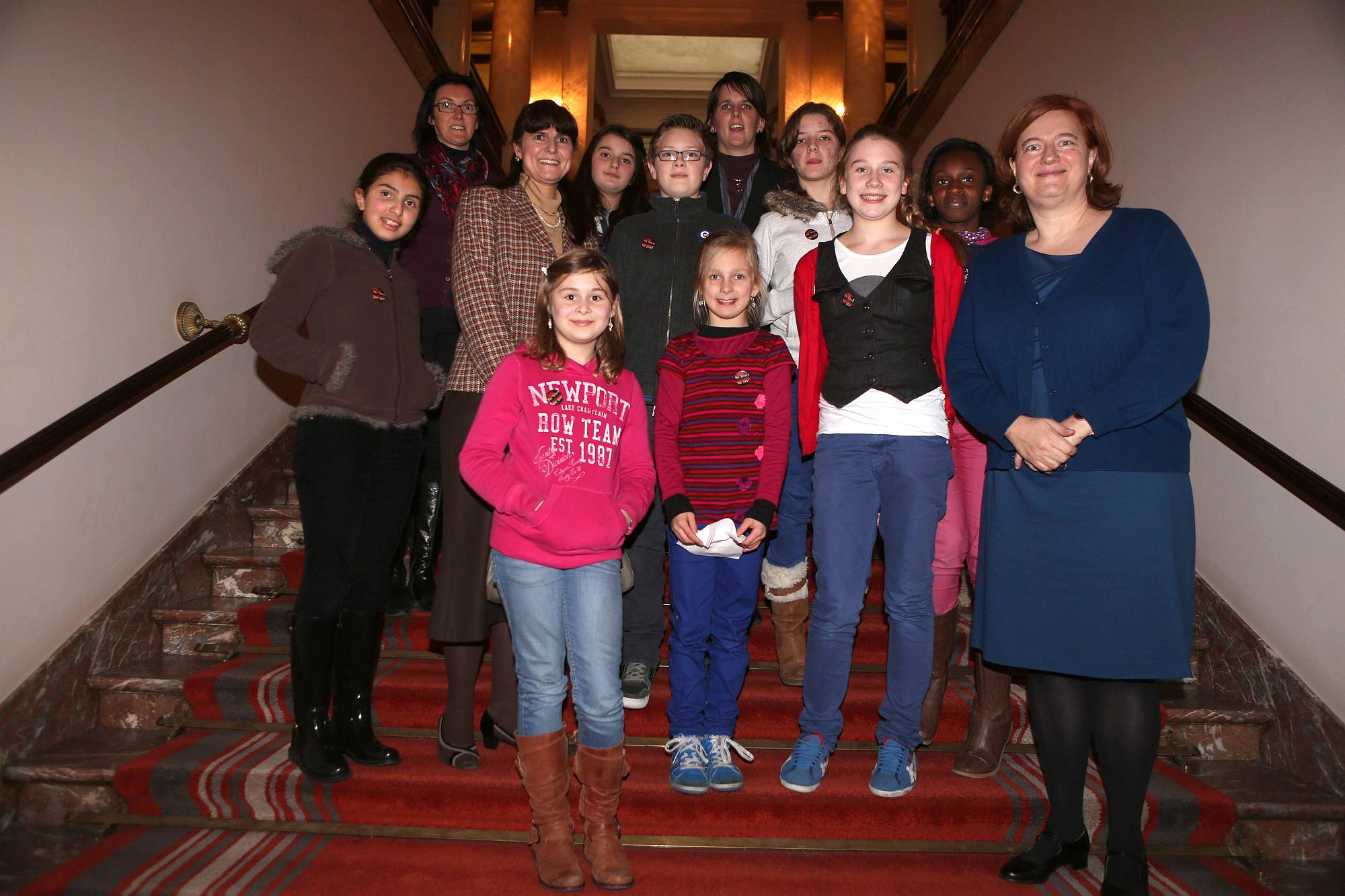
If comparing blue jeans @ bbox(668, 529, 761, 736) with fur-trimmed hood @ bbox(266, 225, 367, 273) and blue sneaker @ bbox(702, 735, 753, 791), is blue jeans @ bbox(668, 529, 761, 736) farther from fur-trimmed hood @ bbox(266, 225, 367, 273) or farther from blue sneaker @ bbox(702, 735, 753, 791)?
fur-trimmed hood @ bbox(266, 225, 367, 273)

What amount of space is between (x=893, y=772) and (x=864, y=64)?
690cm

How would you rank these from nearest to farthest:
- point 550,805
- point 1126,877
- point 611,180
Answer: point 1126,877 → point 550,805 → point 611,180

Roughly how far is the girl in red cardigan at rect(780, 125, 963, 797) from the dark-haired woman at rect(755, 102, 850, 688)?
10.5 inches

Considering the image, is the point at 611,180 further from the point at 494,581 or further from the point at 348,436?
the point at 494,581

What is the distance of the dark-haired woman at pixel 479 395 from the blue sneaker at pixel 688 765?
428 millimetres

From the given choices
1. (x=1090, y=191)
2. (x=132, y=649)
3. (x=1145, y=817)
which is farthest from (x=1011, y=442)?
(x=132, y=649)

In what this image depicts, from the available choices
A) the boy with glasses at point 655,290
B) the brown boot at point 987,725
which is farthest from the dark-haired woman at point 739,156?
the brown boot at point 987,725

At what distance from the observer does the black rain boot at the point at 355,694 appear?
219 cm

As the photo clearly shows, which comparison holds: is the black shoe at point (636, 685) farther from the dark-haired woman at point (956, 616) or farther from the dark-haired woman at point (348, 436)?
the dark-haired woman at point (956, 616)

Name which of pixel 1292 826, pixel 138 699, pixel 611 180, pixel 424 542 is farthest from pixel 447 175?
pixel 1292 826

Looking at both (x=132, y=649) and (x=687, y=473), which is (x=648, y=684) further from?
(x=132, y=649)

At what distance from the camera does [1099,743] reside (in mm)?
1758

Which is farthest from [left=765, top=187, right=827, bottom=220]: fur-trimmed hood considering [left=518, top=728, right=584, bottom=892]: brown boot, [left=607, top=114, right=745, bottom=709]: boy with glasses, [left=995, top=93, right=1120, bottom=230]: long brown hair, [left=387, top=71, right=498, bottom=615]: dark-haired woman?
[left=518, top=728, right=584, bottom=892]: brown boot

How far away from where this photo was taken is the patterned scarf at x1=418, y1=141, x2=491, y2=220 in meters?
2.82
